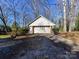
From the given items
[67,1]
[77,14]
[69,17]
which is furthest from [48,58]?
[77,14]

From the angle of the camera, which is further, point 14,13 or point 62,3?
point 14,13

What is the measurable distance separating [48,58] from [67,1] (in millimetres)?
29930

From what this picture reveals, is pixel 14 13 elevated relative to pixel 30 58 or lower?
elevated

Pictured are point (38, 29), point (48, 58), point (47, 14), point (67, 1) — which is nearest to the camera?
point (48, 58)

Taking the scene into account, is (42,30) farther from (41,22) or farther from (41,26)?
(41,22)

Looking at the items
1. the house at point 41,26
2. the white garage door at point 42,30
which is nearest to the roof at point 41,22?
the house at point 41,26

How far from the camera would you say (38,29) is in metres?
46.6

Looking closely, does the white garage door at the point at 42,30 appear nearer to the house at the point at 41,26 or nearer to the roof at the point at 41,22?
the house at the point at 41,26

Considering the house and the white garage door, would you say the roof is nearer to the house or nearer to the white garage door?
the house

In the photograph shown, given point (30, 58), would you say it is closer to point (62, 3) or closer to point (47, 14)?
point (62, 3)

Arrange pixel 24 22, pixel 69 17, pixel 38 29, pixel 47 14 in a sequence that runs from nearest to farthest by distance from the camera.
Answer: pixel 69 17
pixel 38 29
pixel 47 14
pixel 24 22

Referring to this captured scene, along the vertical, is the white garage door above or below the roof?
below

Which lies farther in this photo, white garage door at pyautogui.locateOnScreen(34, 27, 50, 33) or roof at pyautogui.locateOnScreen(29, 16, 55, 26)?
roof at pyautogui.locateOnScreen(29, 16, 55, 26)

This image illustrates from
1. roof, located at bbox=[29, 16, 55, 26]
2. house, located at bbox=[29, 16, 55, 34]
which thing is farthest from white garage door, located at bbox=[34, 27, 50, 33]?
roof, located at bbox=[29, 16, 55, 26]
